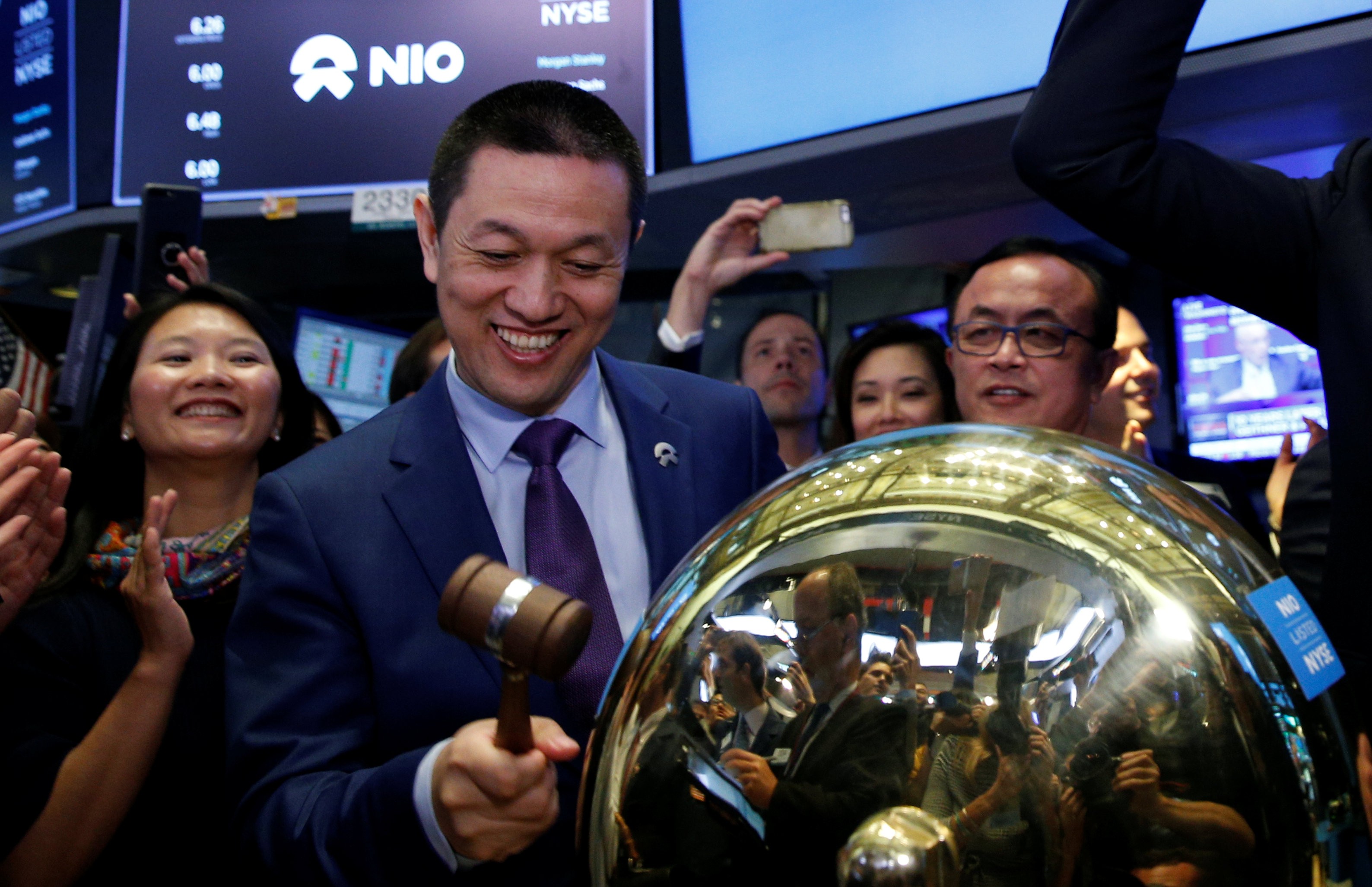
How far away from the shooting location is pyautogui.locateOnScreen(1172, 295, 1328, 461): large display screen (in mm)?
3496

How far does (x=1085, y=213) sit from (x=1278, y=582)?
0.60 metres

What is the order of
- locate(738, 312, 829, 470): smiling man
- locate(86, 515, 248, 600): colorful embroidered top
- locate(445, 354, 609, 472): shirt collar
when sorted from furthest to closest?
locate(738, 312, 829, 470): smiling man, locate(86, 515, 248, 600): colorful embroidered top, locate(445, 354, 609, 472): shirt collar

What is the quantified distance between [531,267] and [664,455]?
265 mm

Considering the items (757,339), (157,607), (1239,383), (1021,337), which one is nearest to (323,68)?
(757,339)

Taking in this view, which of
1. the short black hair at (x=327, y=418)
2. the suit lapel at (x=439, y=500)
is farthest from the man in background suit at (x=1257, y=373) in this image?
the suit lapel at (x=439, y=500)

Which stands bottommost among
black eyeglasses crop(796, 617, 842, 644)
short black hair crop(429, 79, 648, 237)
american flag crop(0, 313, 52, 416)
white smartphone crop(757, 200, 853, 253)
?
black eyeglasses crop(796, 617, 842, 644)

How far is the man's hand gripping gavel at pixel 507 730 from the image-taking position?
55 centimetres

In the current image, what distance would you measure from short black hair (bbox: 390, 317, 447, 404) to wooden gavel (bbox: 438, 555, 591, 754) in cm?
203

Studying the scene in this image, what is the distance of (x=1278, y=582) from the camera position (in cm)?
65

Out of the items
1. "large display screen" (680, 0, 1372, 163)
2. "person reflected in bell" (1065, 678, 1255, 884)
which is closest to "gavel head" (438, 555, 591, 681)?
"person reflected in bell" (1065, 678, 1255, 884)

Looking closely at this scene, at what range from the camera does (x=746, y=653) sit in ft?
2.01

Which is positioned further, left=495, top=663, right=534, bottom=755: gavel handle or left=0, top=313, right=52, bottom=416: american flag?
left=0, top=313, right=52, bottom=416: american flag

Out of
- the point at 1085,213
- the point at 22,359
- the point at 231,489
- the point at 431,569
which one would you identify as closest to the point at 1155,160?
the point at 1085,213

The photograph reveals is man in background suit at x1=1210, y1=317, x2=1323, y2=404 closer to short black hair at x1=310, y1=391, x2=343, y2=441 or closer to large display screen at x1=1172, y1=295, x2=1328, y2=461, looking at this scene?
large display screen at x1=1172, y1=295, x2=1328, y2=461
